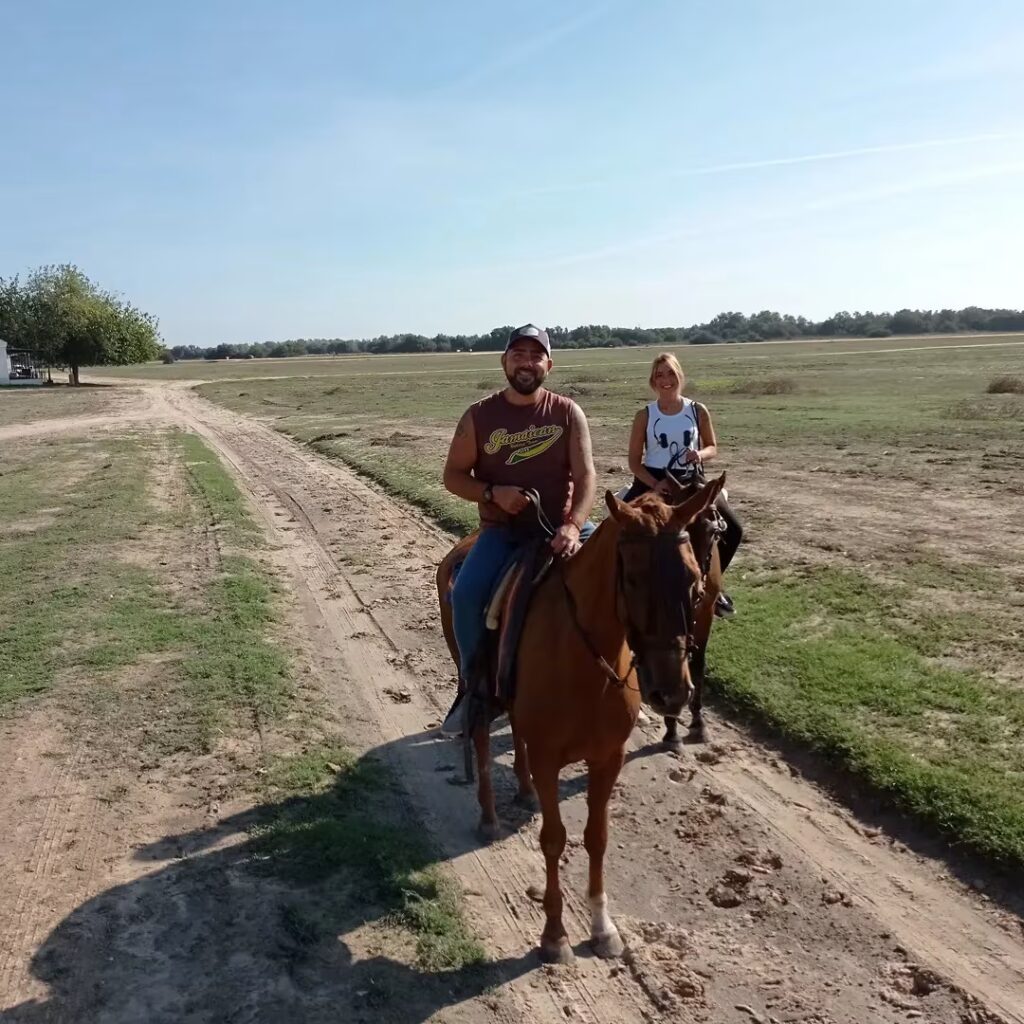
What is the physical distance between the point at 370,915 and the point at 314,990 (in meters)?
0.56

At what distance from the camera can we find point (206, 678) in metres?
7.61

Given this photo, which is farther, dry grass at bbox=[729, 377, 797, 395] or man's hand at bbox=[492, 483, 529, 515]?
dry grass at bbox=[729, 377, 797, 395]

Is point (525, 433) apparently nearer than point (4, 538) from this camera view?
Yes

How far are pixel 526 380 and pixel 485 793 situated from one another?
2.53 m

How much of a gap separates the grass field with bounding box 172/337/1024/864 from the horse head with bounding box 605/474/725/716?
102 inches

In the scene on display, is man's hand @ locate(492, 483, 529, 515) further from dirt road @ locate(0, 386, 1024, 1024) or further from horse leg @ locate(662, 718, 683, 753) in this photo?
horse leg @ locate(662, 718, 683, 753)

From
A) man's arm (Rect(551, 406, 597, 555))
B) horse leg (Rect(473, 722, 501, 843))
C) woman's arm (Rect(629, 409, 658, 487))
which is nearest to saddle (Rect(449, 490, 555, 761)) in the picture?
man's arm (Rect(551, 406, 597, 555))

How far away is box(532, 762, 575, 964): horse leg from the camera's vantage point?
4160 millimetres

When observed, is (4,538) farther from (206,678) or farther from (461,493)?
(461,493)

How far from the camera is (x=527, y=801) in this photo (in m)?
5.71

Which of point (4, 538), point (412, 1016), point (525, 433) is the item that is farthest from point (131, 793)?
point (4, 538)

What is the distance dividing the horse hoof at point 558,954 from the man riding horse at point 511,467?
1438 mm

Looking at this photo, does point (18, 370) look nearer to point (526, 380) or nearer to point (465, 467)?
point (465, 467)

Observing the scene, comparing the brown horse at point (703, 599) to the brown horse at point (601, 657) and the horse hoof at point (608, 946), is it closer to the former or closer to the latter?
the brown horse at point (601, 657)
